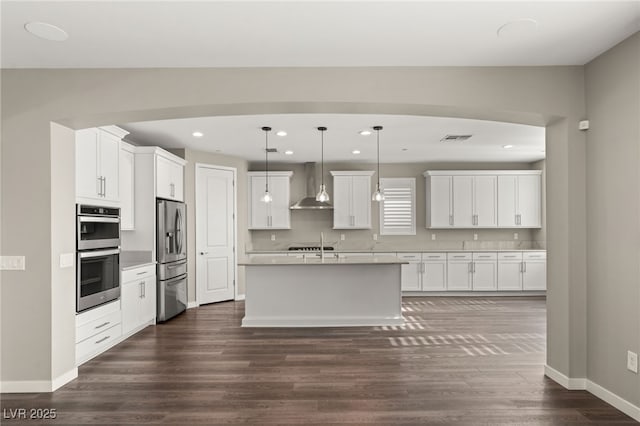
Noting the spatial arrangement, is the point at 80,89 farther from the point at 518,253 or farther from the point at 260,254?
the point at 518,253

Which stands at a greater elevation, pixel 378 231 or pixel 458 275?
pixel 378 231

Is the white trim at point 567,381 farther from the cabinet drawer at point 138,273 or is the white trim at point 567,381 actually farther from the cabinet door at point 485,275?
the cabinet drawer at point 138,273

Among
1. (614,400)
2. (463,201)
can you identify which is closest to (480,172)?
(463,201)

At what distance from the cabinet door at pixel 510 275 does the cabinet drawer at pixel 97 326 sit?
6.30 metres

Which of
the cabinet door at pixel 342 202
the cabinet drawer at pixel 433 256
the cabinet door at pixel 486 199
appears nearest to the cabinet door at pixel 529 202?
the cabinet door at pixel 486 199

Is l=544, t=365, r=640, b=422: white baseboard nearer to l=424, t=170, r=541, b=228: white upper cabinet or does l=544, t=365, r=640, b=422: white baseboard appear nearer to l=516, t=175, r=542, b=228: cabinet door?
l=424, t=170, r=541, b=228: white upper cabinet

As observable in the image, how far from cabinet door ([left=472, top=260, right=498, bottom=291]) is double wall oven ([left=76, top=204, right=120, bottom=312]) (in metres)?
5.93

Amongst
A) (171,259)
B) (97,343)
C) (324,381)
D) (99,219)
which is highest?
(99,219)

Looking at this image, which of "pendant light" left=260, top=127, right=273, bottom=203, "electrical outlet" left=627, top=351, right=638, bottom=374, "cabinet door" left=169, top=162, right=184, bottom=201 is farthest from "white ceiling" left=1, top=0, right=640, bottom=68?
"cabinet door" left=169, top=162, right=184, bottom=201

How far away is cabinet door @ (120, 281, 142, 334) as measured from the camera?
15.2ft

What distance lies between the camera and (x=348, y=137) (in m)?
5.83

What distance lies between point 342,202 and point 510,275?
339 cm

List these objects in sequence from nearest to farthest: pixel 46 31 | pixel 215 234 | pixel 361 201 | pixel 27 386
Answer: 1. pixel 46 31
2. pixel 27 386
3. pixel 215 234
4. pixel 361 201

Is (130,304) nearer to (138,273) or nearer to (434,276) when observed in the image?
(138,273)
